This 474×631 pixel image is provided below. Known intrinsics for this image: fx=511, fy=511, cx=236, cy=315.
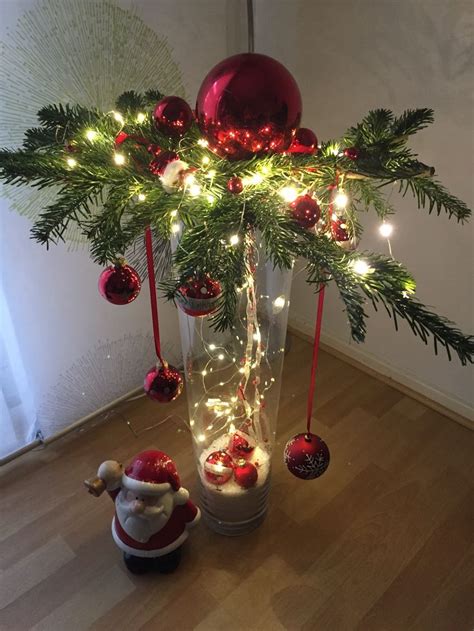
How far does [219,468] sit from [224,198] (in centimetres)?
64

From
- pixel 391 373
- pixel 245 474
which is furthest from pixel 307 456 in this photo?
pixel 391 373

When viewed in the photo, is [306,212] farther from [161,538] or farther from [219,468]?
[161,538]

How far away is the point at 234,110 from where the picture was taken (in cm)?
63

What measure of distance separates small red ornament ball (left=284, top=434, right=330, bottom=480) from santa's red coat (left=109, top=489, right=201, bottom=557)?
0.27 m

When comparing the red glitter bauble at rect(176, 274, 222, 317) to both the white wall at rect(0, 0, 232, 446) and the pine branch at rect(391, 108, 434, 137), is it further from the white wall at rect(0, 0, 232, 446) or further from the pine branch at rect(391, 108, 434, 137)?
the white wall at rect(0, 0, 232, 446)

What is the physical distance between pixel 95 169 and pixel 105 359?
0.90 metres

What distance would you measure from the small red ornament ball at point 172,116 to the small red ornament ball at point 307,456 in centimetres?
61

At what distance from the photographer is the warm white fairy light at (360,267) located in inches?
24.0

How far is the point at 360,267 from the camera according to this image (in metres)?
0.62

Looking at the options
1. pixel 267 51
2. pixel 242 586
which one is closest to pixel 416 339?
pixel 242 586

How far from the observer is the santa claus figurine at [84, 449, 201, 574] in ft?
3.30

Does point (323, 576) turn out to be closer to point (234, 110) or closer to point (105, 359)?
point (105, 359)

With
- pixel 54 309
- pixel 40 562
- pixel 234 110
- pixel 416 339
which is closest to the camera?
pixel 234 110

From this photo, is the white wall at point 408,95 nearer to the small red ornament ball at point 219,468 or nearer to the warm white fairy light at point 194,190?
the small red ornament ball at point 219,468
